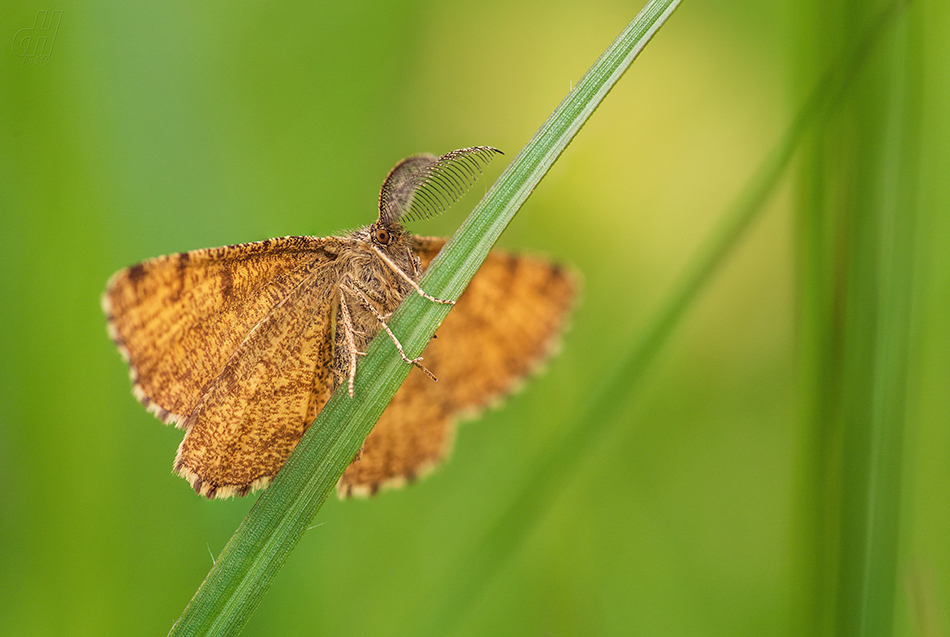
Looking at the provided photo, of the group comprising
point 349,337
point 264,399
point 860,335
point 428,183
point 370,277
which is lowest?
point 264,399

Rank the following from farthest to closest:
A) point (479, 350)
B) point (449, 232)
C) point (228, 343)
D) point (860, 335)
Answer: point (449, 232) → point (479, 350) → point (228, 343) → point (860, 335)

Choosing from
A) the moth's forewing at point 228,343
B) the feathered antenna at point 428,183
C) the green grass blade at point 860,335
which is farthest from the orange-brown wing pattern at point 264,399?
the green grass blade at point 860,335

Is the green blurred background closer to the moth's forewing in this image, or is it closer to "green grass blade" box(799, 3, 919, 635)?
"green grass blade" box(799, 3, 919, 635)

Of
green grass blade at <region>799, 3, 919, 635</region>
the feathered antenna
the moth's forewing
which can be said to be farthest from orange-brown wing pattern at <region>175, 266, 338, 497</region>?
green grass blade at <region>799, 3, 919, 635</region>

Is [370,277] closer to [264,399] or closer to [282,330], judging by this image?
[282,330]

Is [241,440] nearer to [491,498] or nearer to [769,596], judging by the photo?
[491,498]

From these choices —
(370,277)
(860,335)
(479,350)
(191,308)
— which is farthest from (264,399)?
(860,335)
